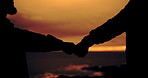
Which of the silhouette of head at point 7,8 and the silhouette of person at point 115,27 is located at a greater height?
the silhouette of head at point 7,8

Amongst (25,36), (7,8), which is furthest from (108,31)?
(7,8)

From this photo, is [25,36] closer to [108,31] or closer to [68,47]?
[68,47]

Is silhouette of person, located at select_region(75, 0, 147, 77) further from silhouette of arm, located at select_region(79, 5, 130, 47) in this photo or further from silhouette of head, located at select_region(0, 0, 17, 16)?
silhouette of head, located at select_region(0, 0, 17, 16)

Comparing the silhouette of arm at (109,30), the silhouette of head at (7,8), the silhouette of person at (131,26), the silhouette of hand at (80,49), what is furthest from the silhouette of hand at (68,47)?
the silhouette of head at (7,8)

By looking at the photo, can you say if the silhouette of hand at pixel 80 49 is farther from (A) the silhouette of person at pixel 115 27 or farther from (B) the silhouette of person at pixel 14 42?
(B) the silhouette of person at pixel 14 42

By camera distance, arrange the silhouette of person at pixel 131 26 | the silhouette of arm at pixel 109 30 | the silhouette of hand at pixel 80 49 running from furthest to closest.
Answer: the silhouette of hand at pixel 80 49, the silhouette of arm at pixel 109 30, the silhouette of person at pixel 131 26

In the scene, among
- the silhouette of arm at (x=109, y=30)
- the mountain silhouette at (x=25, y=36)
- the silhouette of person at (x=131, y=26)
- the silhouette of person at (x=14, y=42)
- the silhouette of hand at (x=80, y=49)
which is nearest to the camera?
→ the silhouette of person at (x=131, y=26)

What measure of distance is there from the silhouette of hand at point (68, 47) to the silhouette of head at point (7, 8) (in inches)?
Result: 66.5

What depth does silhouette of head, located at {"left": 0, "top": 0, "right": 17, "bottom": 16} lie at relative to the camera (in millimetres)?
5980

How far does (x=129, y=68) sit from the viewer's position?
5715 millimetres

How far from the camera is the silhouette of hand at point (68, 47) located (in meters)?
7.32

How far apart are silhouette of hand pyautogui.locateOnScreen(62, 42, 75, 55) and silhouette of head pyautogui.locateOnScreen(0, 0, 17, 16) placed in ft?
5.54

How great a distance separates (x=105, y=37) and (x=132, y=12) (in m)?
1.28

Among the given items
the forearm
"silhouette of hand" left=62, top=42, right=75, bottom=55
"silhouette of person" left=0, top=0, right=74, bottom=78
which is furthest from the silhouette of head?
the forearm
